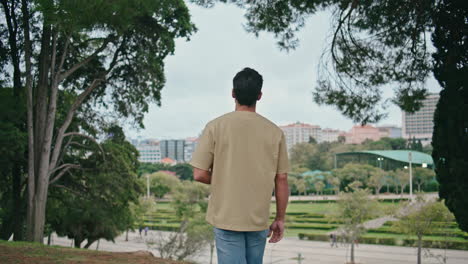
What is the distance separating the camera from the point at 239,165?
195 centimetres

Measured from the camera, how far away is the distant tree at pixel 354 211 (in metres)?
22.7

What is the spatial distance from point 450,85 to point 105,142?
9797mm

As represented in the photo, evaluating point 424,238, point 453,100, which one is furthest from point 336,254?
point 453,100

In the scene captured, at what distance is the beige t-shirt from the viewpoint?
195 cm

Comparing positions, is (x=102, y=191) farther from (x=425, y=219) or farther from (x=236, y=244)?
(x=425, y=219)

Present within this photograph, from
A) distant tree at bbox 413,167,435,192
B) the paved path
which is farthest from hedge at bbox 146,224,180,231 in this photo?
distant tree at bbox 413,167,435,192

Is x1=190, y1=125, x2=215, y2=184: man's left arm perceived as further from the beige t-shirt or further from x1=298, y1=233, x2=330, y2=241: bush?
x1=298, y1=233, x2=330, y2=241: bush

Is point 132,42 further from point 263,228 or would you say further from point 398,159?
point 398,159

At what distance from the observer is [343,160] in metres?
60.1

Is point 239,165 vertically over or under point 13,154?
under

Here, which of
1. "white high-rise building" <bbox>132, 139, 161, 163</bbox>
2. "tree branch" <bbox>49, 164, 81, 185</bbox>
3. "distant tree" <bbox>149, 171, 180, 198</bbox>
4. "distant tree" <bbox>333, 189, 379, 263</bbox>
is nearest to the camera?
"tree branch" <bbox>49, 164, 81, 185</bbox>

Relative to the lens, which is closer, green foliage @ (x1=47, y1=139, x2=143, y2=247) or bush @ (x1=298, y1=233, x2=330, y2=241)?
green foliage @ (x1=47, y1=139, x2=143, y2=247)

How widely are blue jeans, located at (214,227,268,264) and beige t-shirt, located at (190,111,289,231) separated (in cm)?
5

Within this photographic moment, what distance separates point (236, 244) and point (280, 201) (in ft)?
0.86
